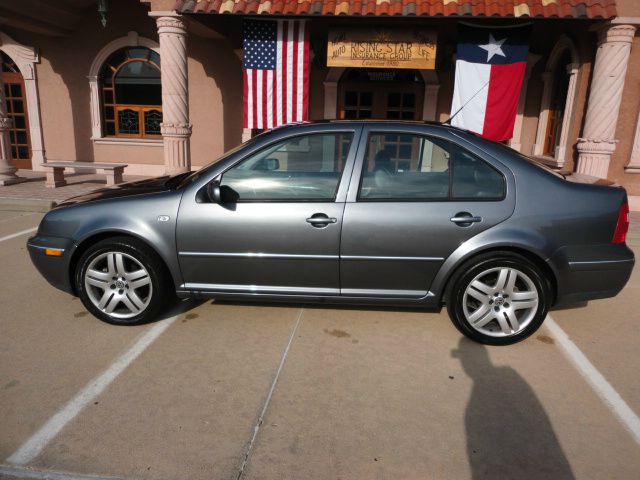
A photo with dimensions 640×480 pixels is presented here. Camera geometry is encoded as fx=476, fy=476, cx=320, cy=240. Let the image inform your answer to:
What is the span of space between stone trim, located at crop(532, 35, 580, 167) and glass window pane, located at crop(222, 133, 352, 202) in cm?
773

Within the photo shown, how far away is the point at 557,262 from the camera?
11.1 ft

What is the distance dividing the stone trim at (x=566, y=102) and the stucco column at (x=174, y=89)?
7412 millimetres

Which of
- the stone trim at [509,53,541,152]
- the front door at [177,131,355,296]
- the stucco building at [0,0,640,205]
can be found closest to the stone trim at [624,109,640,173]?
the stucco building at [0,0,640,205]

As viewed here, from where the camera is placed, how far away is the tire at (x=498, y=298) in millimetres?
3416

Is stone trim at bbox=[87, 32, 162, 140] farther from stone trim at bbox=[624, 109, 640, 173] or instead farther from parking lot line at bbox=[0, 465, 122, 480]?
parking lot line at bbox=[0, 465, 122, 480]

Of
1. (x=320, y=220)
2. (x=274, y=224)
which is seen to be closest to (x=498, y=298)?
(x=320, y=220)

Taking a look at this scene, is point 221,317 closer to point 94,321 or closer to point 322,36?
point 94,321

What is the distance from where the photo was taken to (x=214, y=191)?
339 centimetres

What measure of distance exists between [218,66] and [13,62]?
5.60 meters

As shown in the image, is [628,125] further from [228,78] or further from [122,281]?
[122,281]

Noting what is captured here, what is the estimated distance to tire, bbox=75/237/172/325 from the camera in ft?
11.8

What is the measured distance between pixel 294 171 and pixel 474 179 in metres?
1.32

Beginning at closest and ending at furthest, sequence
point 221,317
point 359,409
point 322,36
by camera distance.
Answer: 1. point 359,409
2. point 221,317
3. point 322,36

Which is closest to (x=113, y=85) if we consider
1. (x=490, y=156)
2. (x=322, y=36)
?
(x=322, y=36)
